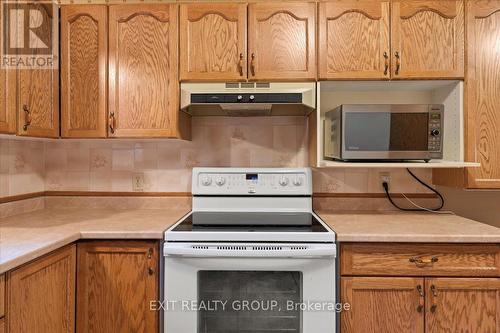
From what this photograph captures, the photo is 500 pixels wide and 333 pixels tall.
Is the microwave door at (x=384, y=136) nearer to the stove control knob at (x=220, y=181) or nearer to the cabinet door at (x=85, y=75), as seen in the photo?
the stove control knob at (x=220, y=181)

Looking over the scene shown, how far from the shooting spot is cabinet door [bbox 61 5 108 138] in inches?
69.3

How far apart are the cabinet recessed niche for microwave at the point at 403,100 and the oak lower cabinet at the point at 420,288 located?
445 mm

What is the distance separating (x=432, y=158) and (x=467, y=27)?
72cm

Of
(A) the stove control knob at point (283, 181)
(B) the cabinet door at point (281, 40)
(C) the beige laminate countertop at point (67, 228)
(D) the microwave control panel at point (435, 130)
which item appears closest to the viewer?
(C) the beige laminate countertop at point (67, 228)

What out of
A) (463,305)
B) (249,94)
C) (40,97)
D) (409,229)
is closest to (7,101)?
(40,97)

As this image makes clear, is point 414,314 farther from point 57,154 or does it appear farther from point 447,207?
point 57,154

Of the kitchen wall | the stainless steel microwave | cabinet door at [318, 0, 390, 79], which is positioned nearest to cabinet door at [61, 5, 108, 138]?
cabinet door at [318, 0, 390, 79]

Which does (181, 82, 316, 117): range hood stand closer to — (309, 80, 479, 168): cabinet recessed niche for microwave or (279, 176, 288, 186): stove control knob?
(309, 80, 479, 168): cabinet recessed niche for microwave

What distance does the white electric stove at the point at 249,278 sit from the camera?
1.41 meters

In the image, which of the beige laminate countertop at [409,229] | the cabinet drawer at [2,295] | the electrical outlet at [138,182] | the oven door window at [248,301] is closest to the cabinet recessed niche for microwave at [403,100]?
the beige laminate countertop at [409,229]

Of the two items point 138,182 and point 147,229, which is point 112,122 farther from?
point 147,229

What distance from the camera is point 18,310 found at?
1.09 m

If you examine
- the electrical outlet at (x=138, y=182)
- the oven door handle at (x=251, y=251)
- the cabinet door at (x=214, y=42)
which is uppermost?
the cabinet door at (x=214, y=42)

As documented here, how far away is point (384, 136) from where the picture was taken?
1.66 m
